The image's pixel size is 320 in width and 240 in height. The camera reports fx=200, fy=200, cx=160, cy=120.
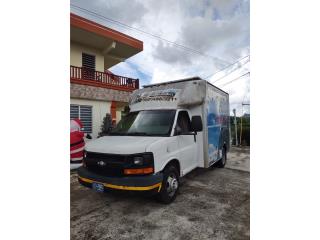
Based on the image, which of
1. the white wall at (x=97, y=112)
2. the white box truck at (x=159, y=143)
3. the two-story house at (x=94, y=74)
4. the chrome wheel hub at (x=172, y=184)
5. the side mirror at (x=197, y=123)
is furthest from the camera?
the white wall at (x=97, y=112)

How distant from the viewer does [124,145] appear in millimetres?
3582

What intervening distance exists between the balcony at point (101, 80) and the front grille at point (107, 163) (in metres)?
6.78

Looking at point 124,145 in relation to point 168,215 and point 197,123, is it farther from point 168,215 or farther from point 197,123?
point 197,123

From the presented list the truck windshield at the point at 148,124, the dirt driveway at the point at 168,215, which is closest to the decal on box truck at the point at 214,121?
the dirt driveway at the point at 168,215

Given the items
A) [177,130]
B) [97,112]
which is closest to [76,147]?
[97,112]

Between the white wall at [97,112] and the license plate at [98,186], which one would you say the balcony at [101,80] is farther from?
the license plate at [98,186]

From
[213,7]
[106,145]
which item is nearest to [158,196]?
[106,145]

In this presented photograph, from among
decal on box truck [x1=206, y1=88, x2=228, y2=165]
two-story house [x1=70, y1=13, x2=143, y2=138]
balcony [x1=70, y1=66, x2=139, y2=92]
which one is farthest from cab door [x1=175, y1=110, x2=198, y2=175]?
balcony [x1=70, y1=66, x2=139, y2=92]

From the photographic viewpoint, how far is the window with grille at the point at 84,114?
9.44 m

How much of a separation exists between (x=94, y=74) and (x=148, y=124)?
7847 mm

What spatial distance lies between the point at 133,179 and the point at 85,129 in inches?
294

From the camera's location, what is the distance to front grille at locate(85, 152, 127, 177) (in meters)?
3.47

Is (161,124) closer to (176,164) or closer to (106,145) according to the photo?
(176,164)
